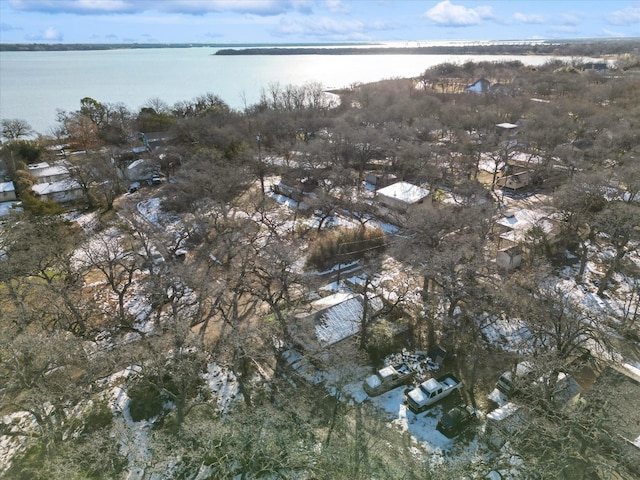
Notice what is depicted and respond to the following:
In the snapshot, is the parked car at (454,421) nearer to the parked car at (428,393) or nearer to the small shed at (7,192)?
the parked car at (428,393)

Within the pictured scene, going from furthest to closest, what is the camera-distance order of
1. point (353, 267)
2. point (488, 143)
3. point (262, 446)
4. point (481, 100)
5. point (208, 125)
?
point (481, 100) → point (208, 125) → point (488, 143) → point (353, 267) → point (262, 446)

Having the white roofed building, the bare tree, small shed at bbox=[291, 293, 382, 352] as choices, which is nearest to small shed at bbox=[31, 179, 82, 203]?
the bare tree

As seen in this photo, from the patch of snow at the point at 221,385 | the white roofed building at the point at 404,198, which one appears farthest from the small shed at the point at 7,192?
the white roofed building at the point at 404,198

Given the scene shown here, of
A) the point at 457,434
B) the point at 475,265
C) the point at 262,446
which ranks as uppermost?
the point at 475,265

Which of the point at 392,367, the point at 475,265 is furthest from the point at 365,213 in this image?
the point at 392,367

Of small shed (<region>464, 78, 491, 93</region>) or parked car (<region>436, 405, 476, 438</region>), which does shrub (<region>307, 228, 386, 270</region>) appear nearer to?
parked car (<region>436, 405, 476, 438</region>)

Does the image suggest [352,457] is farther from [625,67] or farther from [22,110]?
[625,67]
